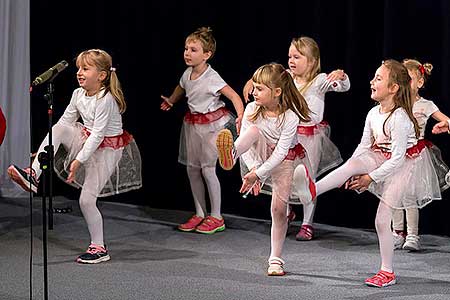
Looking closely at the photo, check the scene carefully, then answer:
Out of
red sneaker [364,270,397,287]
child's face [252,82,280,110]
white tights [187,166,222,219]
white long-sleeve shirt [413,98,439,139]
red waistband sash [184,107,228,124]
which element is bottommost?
red sneaker [364,270,397,287]

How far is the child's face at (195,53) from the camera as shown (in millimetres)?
5594

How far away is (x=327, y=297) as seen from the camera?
4.24 m

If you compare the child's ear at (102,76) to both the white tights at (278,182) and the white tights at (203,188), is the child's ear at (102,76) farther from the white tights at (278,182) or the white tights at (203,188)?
the white tights at (203,188)

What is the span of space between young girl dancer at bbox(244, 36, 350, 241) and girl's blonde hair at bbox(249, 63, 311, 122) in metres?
0.71

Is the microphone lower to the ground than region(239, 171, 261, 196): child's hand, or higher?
higher

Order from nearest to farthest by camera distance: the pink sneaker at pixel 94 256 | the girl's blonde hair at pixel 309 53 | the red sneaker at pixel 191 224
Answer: the pink sneaker at pixel 94 256, the girl's blonde hair at pixel 309 53, the red sneaker at pixel 191 224

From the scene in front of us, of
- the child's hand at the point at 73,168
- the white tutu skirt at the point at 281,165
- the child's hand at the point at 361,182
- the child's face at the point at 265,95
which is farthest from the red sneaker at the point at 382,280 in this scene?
the child's hand at the point at 73,168

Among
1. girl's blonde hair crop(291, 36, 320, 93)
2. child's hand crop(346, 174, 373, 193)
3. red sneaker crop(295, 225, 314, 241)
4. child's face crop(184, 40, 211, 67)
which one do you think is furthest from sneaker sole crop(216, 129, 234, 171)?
child's face crop(184, 40, 211, 67)

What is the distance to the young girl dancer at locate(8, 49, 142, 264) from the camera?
486 centimetres

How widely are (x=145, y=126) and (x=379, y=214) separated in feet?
8.40

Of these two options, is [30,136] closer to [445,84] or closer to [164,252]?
[164,252]

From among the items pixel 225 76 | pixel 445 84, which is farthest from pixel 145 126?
pixel 445 84

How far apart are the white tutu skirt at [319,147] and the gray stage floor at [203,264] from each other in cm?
42

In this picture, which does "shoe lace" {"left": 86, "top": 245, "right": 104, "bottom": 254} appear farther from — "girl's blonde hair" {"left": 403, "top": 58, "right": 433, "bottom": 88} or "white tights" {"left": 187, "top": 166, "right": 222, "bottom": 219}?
"girl's blonde hair" {"left": 403, "top": 58, "right": 433, "bottom": 88}
